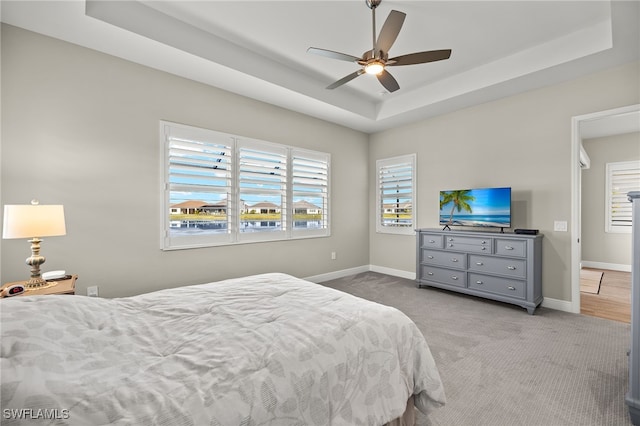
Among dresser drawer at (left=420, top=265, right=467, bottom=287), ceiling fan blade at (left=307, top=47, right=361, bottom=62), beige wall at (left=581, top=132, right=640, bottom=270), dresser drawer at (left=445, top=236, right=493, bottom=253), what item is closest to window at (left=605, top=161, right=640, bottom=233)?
beige wall at (left=581, top=132, right=640, bottom=270)

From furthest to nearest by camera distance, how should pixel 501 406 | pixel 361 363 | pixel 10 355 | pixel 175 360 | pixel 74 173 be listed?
pixel 74 173 → pixel 501 406 → pixel 361 363 → pixel 175 360 → pixel 10 355

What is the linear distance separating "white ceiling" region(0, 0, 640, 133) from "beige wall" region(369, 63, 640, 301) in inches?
9.6

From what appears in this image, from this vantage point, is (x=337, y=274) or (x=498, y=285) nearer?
(x=498, y=285)

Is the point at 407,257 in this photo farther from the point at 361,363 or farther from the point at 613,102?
the point at 361,363

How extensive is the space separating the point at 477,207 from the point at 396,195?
156 cm

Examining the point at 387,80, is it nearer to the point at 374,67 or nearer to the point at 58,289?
the point at 374,67

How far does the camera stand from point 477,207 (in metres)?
4.00

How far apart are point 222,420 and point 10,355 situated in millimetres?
719

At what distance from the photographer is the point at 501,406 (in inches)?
71.4

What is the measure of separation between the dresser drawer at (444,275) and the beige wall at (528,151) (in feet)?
2.80

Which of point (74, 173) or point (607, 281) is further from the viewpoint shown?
point (607, 281)

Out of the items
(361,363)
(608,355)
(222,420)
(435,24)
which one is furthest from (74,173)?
(608,355)

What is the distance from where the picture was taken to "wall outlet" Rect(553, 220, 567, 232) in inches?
138

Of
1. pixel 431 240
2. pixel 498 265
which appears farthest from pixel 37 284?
Result: pixel 498 265
